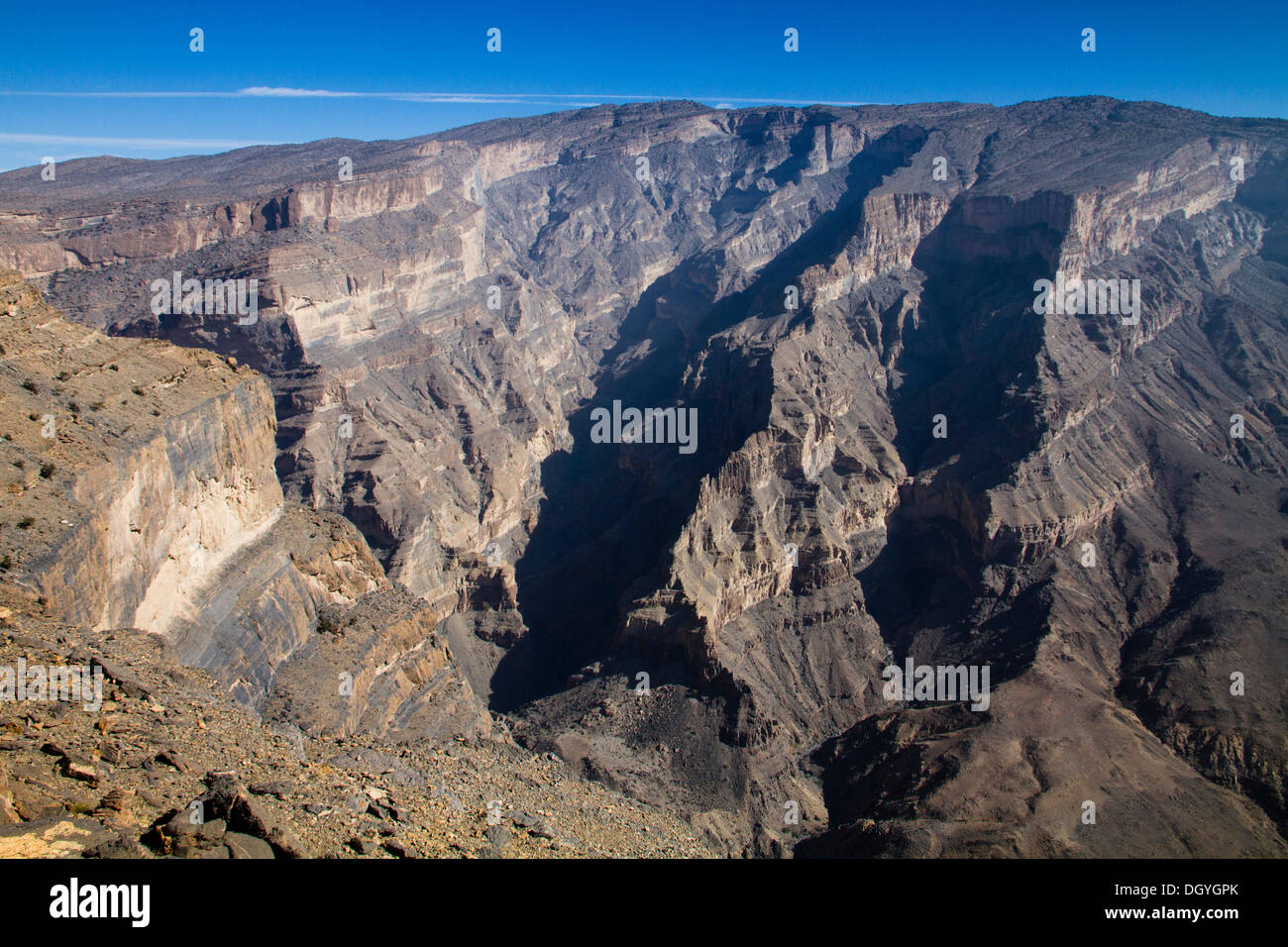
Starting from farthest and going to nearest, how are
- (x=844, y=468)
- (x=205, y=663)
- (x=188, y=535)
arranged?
(x=844, y=468) < (x=188, y=535) < (x=205, y=663)

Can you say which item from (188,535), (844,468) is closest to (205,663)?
(188,535)

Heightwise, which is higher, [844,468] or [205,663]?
[844,468]

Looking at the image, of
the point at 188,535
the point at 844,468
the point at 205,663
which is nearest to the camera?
the point at 205,663

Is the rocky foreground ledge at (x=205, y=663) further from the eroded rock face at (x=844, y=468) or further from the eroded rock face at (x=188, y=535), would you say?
the eroded rock face at (x=844, y=468)

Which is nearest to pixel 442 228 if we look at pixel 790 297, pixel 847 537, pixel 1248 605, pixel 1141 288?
pixel 790 297

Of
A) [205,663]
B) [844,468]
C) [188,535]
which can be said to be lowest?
[205,663]

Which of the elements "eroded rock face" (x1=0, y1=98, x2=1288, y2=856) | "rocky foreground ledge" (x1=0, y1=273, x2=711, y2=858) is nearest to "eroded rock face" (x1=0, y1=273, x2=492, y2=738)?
"rocky foreground ledge" (x1=0, y1=273, x2=711, y2=858)

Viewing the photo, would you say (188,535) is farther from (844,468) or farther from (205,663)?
(844,468)

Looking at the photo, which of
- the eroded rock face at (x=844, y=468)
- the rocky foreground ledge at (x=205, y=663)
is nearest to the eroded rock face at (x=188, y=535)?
the rocky foreground ledge at (x=205, y=663)

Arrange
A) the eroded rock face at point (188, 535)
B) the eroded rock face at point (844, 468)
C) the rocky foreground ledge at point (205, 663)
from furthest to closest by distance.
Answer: the eroded rock face at point (844, 468) < the eroded rock face at point (188, 535) < the rocky foreground ledge at point (205, 663)
